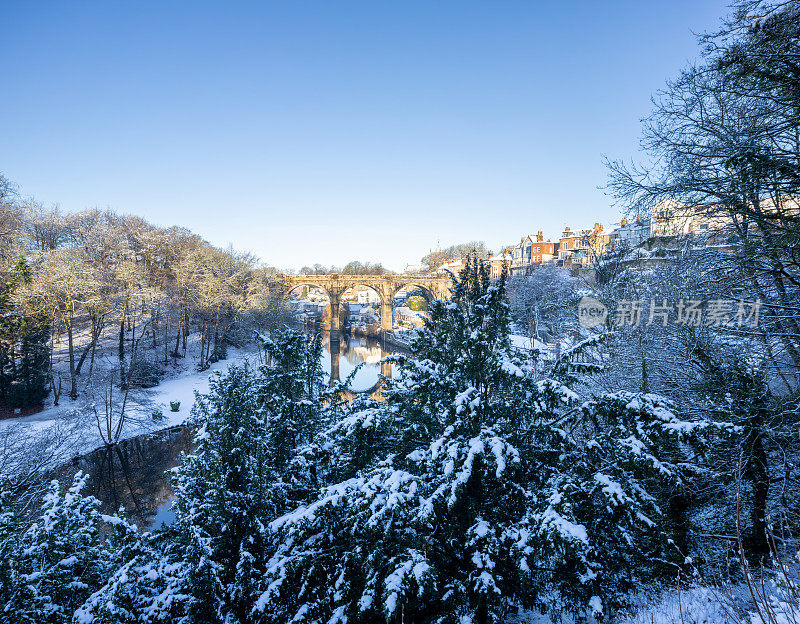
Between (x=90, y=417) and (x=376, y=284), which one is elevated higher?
(x=376, y=284)

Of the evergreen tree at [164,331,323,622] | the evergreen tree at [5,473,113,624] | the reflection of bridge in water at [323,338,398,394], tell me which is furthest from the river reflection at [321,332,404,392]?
the evergreen tree at [5,473,113,624]

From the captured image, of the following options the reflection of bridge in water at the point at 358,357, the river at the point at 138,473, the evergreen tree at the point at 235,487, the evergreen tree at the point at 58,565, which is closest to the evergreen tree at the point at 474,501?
the evergreen tree at the point at 235,487

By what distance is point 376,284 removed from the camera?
163ft

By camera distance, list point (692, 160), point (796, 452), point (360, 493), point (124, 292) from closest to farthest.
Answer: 1. point (360, 493)
2. point (796, 452)
3. point (692, 160)
4. point (124, 292)

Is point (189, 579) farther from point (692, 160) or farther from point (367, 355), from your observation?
point (367, 355)

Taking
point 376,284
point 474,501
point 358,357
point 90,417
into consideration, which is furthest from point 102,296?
point 376,284

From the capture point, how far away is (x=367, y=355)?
4484 cm

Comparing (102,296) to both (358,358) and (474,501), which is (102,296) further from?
(358,358)

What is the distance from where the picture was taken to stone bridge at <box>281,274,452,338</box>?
1908 inches

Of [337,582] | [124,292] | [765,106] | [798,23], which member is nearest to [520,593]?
[337,582]

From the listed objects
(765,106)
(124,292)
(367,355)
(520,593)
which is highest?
(765,106)

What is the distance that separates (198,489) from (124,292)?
19.9m

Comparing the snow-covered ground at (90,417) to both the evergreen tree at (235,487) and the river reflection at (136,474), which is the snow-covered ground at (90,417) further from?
the evergreen tree at (235,487)

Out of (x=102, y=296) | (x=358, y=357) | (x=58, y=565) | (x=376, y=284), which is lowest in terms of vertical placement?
(x=358, y=357)
